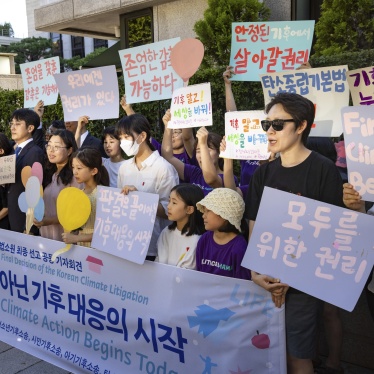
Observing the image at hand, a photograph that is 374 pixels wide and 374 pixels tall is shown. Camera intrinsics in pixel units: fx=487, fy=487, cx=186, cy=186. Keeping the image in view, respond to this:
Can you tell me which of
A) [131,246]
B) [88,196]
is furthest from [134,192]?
[88,196]

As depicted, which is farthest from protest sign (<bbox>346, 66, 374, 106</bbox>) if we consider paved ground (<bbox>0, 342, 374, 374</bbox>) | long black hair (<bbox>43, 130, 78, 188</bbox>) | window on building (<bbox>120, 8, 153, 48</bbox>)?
window on building (<bbox>120, 8, 153, 48</bbox>)

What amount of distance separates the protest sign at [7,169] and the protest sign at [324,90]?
218cm

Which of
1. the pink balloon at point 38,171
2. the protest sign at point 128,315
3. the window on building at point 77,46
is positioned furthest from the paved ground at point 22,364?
the window on building at point 77,46

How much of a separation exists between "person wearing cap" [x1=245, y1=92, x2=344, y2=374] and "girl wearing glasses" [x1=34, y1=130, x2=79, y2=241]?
186cm

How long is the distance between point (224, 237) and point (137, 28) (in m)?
9.50

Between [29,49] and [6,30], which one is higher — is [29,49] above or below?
below

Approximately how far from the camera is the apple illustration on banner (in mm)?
2371

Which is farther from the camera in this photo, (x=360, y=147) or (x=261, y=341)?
(x=261, y=341)

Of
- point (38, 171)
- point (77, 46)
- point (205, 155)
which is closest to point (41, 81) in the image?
point (38, 171)

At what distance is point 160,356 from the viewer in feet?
8.98

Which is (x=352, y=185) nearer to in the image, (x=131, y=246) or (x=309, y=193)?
(x=309, y=193)

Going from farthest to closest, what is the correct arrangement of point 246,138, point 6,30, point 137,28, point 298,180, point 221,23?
point 6,30, point 137,28, point 221,23, point 246,138, point 298,180

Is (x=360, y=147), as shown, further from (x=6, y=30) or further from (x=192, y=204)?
(x=6, y=30)

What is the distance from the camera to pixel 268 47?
3.69 metres
